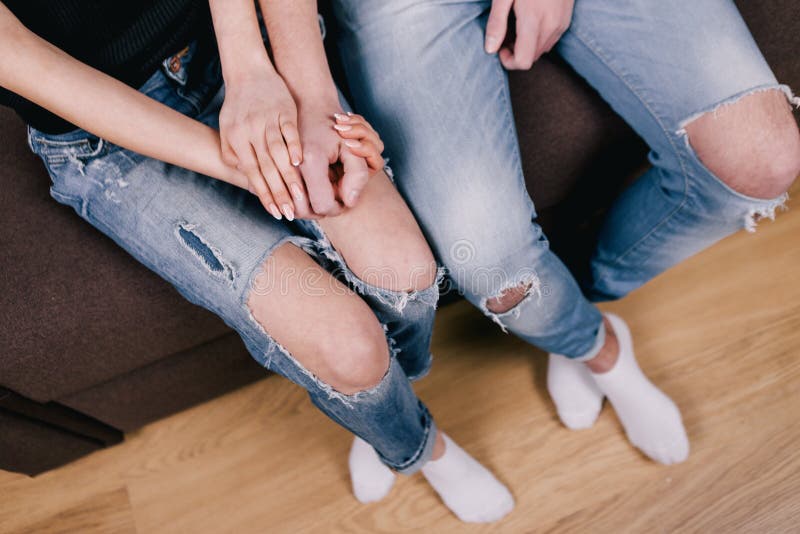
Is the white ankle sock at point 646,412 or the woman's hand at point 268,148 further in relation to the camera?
the white ankle sock at point 646,412

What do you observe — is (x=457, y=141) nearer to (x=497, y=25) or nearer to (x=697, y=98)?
(x=497, y=25)

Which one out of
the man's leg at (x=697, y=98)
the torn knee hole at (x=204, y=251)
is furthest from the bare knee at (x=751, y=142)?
the torn knee hole at (x=204, y=251)

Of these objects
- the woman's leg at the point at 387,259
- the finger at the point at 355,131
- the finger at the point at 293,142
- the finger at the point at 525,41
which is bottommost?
the woman's leg at the point at 387,259

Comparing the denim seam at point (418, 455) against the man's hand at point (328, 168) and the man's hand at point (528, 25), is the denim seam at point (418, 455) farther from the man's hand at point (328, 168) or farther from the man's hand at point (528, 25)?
the man's hand at point (528, 25)

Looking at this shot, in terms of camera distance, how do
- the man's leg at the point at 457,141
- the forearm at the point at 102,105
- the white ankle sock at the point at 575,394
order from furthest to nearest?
the white ankle sock at the point at 575,394 → the man's leg at the point at 457,141 → the forearm at the point at 102,105

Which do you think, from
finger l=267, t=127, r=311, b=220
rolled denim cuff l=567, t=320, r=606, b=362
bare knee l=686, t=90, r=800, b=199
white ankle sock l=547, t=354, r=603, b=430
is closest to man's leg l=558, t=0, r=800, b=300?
bare knee l=686, t=90, r=800, b=199

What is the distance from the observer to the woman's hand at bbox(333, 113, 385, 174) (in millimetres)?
613

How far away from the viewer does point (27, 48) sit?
58cm

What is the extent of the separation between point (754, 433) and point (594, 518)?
1.04ft

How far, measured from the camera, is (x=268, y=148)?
605 mm

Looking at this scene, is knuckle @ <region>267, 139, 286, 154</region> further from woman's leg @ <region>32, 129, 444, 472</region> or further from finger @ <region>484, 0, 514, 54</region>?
finger @ <region>484, 0, 514, 54</region>

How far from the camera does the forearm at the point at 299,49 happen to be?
2.18 feet

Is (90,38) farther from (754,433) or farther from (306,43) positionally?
(754,433)

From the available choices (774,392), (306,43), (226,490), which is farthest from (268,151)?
(774,392)
